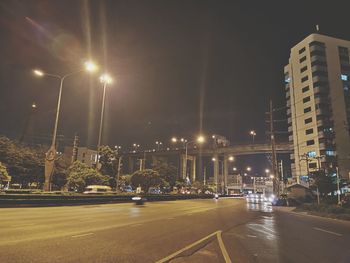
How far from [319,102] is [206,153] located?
51.2 m

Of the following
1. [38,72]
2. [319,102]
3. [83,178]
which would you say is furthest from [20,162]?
[319,102]

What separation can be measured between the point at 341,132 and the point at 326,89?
43.7ft

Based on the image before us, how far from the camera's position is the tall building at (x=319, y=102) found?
270 ft

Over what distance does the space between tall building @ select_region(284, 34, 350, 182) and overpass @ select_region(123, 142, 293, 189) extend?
29.2 ft

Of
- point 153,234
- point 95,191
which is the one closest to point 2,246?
point 153,234

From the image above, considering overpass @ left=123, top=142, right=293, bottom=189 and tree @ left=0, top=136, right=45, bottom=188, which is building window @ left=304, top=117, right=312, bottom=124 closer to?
overpass @ left=123, top=142, right=293, bottom=189

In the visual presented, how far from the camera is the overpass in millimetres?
101319

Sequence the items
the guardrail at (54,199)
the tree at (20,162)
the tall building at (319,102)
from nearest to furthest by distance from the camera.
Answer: the guardrail at (54,199) < the tree at (20,162) < the tall building at (319,102)

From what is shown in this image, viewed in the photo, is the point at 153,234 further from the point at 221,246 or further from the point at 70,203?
the point at 70,203

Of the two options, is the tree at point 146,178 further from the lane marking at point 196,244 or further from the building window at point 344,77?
the building window at point 344,77

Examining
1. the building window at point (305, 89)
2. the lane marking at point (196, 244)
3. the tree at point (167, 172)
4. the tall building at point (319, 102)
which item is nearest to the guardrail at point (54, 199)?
the lane marking at point (196, 244)

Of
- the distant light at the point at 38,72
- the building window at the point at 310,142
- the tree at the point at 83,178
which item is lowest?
the tree at the point at 83,178

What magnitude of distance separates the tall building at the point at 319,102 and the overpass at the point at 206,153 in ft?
29.2

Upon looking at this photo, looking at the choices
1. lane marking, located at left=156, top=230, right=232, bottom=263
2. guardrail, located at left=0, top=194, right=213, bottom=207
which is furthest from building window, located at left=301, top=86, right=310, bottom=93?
lane marking, located at left=156, top=230, right=232, bottom=263
